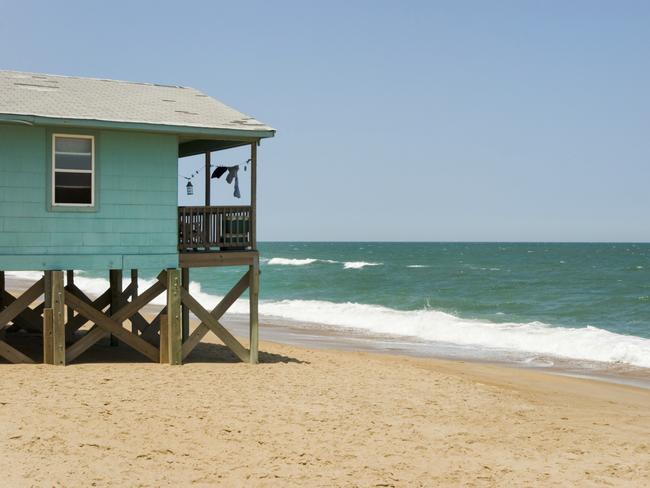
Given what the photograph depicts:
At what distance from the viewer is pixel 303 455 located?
431 inches

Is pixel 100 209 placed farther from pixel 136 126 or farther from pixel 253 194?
pixel 253 194

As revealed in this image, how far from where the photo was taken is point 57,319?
15.4 m

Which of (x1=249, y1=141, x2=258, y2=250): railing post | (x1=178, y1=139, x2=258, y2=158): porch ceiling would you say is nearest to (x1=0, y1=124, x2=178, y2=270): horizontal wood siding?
(x1=178, y1=139, x2=258, y2=158): porch ceiling

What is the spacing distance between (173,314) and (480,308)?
28958 millimetres

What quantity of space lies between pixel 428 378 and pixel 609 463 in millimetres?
6106

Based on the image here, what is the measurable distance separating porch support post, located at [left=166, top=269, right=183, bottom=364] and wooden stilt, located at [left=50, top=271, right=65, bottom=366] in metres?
1.91

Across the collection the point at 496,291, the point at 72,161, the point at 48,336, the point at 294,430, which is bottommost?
the point at 496,291

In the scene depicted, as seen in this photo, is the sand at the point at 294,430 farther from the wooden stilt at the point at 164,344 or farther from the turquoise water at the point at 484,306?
the turquoise water at the point at 484,306

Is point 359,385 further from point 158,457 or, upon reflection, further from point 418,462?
point 158,457

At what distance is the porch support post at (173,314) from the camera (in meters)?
16.2

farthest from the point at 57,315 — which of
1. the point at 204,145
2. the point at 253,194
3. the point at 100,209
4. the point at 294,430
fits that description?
the point at 294,430

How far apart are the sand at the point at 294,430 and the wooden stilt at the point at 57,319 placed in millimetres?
388

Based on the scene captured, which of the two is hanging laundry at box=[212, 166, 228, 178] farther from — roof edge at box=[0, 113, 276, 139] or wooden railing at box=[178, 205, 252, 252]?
roof edge at box=[0, 113, 276, 139]

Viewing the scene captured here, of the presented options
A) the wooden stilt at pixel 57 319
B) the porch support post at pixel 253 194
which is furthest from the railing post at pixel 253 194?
the wooden stilt at pixel 57 319
